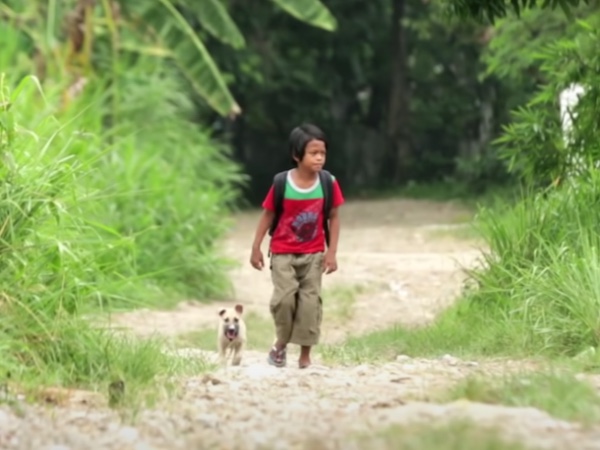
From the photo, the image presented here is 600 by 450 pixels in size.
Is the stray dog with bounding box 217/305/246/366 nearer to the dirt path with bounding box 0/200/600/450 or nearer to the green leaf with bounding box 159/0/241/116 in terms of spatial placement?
the dirt path with bounding box 0/200/600/450

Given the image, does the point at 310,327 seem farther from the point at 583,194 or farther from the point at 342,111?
the point at 342,111

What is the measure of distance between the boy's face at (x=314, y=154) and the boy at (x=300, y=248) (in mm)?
26

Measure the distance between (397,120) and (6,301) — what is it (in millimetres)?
28881

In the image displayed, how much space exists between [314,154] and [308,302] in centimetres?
87

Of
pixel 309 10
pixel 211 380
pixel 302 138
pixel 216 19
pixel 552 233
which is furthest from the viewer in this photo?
pixel 309 10

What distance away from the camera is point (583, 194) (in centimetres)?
1141

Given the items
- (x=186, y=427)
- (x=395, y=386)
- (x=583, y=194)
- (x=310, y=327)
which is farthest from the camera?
(x=583, y=194)

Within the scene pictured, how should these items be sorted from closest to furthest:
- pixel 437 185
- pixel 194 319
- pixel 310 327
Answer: pixel 310 327 → pixel 194 319 → pixel 437 185

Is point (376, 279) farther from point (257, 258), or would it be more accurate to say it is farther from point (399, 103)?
point (399, 103)

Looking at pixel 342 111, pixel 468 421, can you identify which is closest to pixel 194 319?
pixel 468 421

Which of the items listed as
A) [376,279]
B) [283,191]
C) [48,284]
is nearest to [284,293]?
[283,191]

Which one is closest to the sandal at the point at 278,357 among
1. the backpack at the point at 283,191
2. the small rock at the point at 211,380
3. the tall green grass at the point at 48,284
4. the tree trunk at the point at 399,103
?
the backpack at the point at 283,191

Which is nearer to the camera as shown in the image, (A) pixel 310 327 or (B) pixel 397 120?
(A) pixel 310 327

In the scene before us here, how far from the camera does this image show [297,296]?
9594 millimetres
